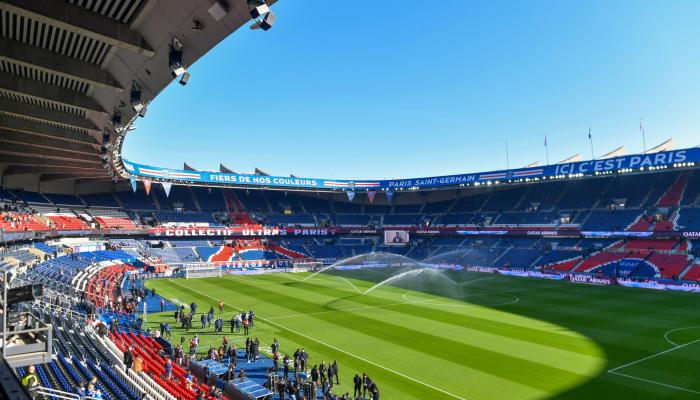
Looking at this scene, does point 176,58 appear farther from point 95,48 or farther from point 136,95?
point 136,95

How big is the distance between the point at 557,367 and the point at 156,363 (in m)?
18.6

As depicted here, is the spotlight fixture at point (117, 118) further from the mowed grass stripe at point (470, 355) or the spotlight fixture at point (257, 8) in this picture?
the mowed grass stripe at point (470, 355)

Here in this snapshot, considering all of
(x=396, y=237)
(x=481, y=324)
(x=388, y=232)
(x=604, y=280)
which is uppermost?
(x=388, y=232)

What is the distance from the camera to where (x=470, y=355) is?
2320 cm

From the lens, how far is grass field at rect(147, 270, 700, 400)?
63.1 feet

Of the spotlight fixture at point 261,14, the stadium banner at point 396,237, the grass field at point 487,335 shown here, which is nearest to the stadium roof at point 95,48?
the spotlight fixture at point 261,14

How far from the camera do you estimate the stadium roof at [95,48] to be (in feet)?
32.0

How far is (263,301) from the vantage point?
38.8 metres

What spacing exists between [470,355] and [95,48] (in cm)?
2127

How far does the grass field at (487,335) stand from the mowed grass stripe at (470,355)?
58 millimetres

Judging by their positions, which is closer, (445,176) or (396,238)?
(445,176)

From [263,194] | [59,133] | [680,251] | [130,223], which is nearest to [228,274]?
[130,223]

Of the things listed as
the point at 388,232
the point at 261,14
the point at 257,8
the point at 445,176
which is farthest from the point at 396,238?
the point at 257,8

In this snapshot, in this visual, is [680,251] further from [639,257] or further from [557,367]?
[557,367]
